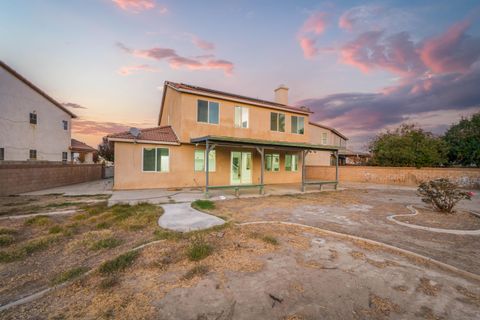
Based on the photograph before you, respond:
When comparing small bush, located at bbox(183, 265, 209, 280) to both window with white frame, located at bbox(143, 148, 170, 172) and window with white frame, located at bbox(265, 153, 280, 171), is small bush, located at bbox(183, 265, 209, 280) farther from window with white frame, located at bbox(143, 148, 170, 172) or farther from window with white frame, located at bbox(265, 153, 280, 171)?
window with white frame, located at bbox(265, 153, 280, 171)

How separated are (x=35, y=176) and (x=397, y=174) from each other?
2800 cm

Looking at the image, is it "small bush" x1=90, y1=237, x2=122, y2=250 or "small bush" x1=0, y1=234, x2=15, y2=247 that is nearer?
"small bush" x1=90, y1=237, x2=122, y2=250

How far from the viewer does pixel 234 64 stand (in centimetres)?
1603

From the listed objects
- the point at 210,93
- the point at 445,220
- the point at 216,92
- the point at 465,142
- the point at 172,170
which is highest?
the point at 216,92

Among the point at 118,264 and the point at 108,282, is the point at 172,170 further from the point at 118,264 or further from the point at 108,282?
the point at 108,282

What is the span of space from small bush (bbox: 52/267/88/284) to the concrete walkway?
88.6 inches

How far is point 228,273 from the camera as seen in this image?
3.29m

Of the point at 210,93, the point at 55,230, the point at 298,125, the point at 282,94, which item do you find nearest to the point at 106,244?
the point at 55,230

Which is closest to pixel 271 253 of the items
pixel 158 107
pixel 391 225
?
pixel 391 225

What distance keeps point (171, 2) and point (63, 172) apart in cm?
1399

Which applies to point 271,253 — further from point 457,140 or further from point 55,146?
point 457,140

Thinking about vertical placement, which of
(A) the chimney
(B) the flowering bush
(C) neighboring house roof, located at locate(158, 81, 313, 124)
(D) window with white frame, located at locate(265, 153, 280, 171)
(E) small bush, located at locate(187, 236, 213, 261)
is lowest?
(E) small bush, located at locate(187, 236, 213, 261)

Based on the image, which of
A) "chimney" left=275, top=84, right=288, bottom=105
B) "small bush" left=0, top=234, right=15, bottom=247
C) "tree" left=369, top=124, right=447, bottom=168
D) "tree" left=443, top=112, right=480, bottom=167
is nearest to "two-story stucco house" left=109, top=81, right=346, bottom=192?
"chimney" left=275, top=84, right=288, bottom=105

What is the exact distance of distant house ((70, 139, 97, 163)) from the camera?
23.3 meters
